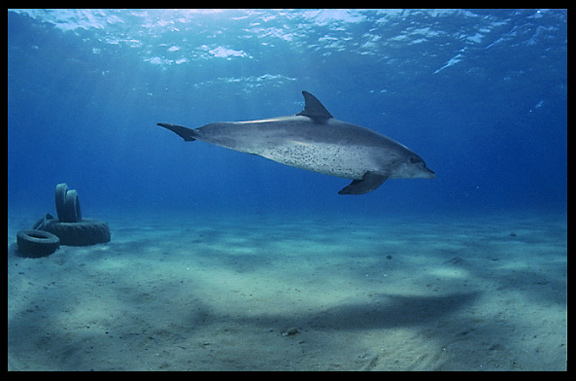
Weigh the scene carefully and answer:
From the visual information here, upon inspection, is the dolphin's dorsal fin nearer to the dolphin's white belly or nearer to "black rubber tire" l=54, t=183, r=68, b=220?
the dolphin's white belly

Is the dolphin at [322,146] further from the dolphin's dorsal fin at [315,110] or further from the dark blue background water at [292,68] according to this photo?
the dark blue background water at [292,68]

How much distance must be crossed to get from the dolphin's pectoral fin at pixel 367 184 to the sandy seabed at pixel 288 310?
1736 mm

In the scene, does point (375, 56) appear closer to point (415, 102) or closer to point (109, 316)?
point (415, 102)

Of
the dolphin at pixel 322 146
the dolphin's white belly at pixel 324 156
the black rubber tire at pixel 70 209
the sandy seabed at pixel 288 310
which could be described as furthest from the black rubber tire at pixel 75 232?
the dolphin's white belly at pixel 324 156

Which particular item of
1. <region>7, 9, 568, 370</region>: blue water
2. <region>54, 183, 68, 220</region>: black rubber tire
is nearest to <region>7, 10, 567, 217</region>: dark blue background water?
<region>7, 9, 568, 370</region>: blue water

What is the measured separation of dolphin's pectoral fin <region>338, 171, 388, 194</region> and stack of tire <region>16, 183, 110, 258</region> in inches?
296

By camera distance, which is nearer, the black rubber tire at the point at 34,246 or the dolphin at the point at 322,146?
the dolphin at the point at 322,146

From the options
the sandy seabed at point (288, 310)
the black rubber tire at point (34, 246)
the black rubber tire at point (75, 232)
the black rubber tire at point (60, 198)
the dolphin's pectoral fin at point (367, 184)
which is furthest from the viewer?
the black rubber tire at point (60, 198)

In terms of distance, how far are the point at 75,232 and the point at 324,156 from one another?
8484 mm

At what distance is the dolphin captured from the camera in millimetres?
2869

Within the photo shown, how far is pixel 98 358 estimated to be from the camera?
143 inches

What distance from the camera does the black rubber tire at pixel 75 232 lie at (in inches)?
354

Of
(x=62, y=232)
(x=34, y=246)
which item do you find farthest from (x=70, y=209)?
(x=34, y=246)

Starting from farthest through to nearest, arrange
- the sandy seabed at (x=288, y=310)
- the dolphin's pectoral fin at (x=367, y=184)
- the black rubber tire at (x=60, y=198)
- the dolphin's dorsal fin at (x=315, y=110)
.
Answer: the black rubber tire at (x=60, y=198) → the sandy seabed at (x=288, y=310) → the dolphin's dorsal fin at (x=315, y=110) → the dolphin's pectoral fin at (x=367, y=184)
